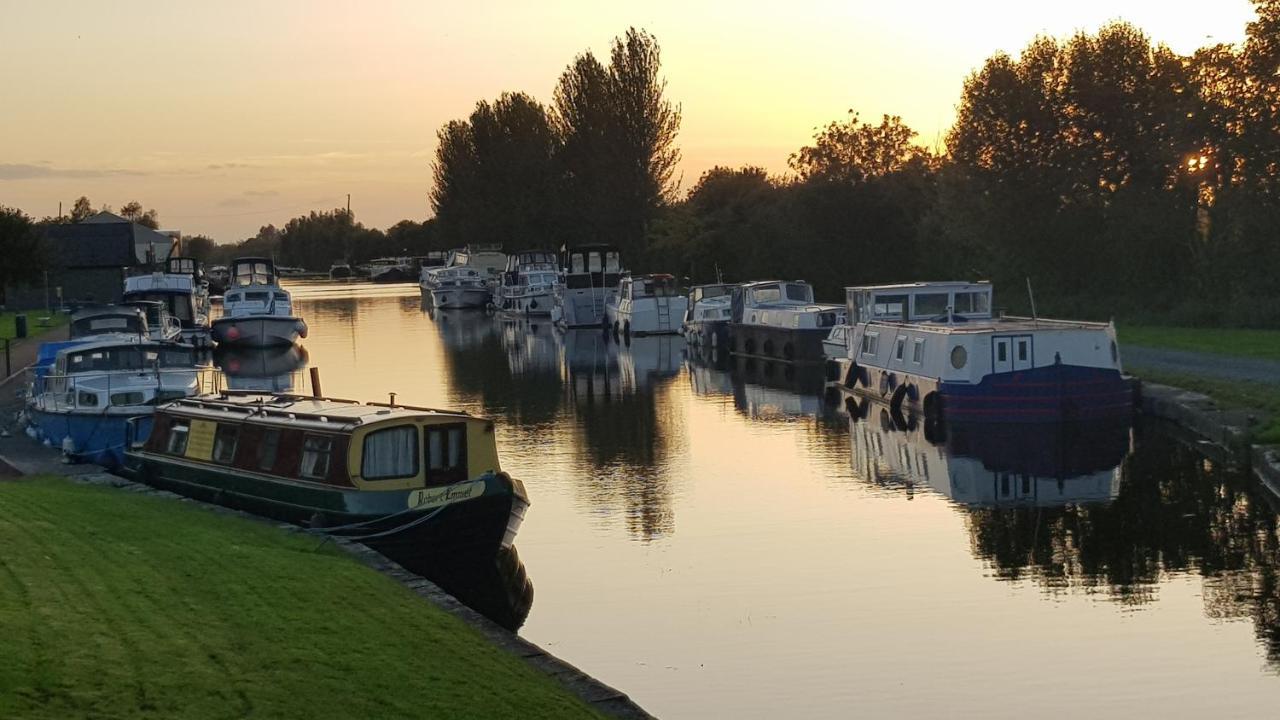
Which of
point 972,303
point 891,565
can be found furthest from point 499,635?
point 972,303

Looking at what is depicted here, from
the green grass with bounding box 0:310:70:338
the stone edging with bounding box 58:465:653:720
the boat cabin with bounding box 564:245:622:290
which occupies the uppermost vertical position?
the boat cabin with bounding box 564:245:622:290

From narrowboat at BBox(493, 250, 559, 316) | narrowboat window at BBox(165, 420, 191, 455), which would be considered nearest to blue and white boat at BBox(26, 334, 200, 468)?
narrowboat window at BBox(165, 420, 191, 455)

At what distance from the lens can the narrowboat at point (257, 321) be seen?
68.7 m

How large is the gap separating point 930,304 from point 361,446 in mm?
25400

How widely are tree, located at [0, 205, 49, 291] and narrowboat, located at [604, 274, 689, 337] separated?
1152 inches

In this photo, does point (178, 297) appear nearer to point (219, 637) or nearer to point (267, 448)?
point (267, 448)

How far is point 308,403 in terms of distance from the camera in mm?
26562

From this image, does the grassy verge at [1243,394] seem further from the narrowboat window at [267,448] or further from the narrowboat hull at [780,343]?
the narrowboat window at [267,448]

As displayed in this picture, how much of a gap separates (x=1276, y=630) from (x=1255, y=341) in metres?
29.2

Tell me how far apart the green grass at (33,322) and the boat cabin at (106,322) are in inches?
767

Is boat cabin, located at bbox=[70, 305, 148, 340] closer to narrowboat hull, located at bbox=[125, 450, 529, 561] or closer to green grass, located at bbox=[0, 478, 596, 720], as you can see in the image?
narrowboat hull, located at bbox=[125, 450, 529, 561]

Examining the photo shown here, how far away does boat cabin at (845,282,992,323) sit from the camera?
143 ft

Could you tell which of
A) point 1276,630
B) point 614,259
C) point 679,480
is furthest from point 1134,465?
point 614,259

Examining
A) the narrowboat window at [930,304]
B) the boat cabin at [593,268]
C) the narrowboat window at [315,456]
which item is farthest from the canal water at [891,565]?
the boat cabin at [593,268]
